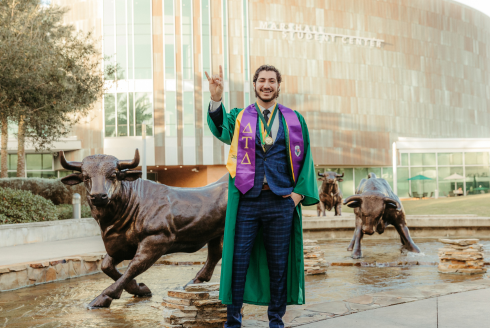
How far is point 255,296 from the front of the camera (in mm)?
3941

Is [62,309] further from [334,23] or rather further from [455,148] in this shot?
[455,148]

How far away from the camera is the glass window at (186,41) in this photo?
122 feet

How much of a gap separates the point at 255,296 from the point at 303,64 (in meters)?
38.4

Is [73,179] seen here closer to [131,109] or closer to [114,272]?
[114,272]

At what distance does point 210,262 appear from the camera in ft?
20.3

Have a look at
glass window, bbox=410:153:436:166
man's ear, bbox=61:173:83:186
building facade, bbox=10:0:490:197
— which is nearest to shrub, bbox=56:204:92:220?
man's ear, bbox=61:173:83:186

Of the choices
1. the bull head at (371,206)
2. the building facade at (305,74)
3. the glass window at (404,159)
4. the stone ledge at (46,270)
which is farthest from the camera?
the glass window at (404,159)

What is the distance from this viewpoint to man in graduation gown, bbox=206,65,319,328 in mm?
3781

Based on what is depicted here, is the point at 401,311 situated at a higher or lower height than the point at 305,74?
lower

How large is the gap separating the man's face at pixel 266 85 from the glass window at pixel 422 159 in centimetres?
4269

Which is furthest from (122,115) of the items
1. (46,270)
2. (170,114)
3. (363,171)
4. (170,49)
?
(46,270)

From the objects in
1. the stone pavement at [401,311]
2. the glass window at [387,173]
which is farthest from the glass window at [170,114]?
the stone pavement at [401,311]

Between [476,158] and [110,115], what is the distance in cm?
3026

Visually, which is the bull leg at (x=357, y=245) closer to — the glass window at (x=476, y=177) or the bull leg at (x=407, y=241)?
the bull leg at (x=407, y=241)
